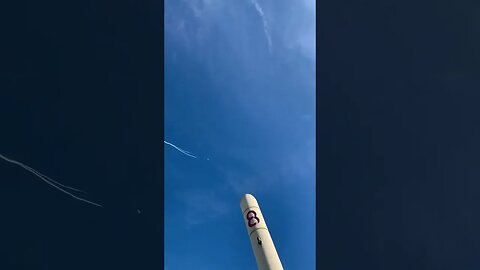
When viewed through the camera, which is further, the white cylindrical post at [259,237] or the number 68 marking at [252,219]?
the number 68 marking at [252,219]

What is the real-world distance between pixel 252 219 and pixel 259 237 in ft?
0.89

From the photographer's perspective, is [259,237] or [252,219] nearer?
[259,237]

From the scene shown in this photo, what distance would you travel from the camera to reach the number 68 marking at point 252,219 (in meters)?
3.87

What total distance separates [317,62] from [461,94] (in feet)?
2.83

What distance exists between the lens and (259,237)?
367 cm

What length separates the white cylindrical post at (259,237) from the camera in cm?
338

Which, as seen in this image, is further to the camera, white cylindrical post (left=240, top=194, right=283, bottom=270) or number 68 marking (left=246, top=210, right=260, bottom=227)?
number 68 marking (left=246, top=210, right=260, bottom=227)

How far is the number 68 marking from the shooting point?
3.87m

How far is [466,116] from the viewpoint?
232 centimetres

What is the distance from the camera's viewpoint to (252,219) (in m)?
3.91

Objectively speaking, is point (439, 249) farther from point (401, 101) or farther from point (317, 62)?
point (317, 62)

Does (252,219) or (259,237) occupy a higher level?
(252,219)

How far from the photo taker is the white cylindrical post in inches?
133
